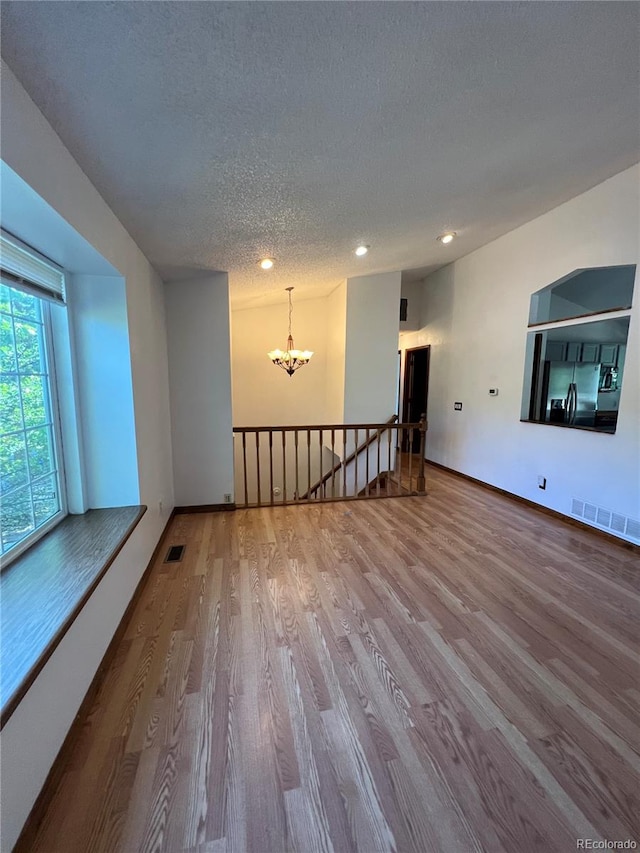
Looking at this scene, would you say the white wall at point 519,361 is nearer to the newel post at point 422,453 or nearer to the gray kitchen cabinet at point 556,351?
the gray kitchen cabinet at point 556,351

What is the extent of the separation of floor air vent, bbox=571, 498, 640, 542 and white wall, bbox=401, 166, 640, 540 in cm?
6

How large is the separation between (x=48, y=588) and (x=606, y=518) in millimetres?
4097

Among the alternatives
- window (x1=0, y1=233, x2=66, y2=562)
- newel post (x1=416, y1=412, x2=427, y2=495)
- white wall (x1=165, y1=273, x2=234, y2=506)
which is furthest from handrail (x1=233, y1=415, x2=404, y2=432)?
window (x1=0, y1=233, x2=66, y2=562)

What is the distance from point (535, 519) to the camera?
3570 millimetres

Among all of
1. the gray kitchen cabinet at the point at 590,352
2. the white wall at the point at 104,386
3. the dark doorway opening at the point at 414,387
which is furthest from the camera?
the dark doorway opening at the point at 414,387

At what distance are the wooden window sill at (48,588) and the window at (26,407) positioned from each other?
0.11 m

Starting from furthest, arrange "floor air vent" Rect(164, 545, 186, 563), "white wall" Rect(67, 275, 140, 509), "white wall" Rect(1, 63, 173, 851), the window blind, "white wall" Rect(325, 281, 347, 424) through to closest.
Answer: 1. "white wall" Rect(325, 281, 347, 424)
2. "floor air vent" Rect(164, 545, 186, 563)
3. "white wall" Rect(67, 275, 140, 509)
4. the window blind
5. "white wall" Rect(1, 63, 173, 851)

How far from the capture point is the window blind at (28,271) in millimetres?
1452

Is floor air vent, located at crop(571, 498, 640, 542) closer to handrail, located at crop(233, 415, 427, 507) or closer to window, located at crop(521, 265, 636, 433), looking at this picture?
window, located at crop(521, 265, 636, 433)

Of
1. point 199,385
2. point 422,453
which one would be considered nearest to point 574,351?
point 422,453

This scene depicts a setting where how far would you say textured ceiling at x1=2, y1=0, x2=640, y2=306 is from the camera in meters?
1.11

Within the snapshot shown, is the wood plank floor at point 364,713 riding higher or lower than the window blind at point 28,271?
lower

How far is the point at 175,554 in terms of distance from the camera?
9.24ft

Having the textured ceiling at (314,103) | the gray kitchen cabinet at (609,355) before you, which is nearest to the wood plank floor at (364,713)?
the gray kitchen cabinet at (609,355)
